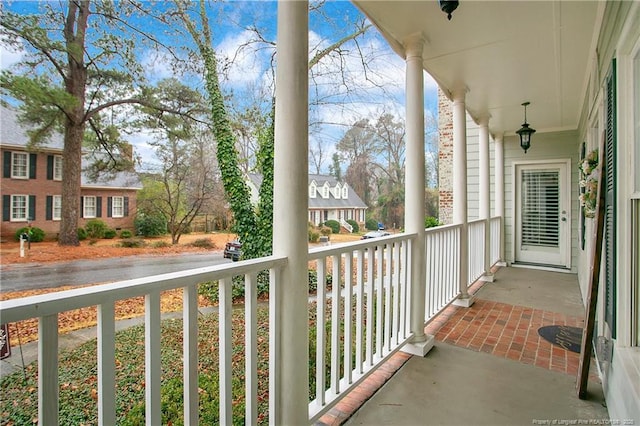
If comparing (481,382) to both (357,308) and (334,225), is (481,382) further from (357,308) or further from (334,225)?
(334,225)

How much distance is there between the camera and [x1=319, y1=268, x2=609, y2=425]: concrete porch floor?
184cm

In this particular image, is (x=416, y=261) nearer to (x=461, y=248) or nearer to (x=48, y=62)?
(x=461, y=248)

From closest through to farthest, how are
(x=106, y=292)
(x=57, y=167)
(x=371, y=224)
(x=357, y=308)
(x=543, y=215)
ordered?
(x=106, y=292) → (x=57, y=167) → (x=357, y=308) → (x=371, y=224) → (x=543, y=215)

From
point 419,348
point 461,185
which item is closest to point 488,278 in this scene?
point 461,185

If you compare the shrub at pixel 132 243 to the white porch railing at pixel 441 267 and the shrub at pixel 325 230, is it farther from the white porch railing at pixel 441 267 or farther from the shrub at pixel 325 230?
the white porch railing at pixel 441 267

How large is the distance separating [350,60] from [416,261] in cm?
219

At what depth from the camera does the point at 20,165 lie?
1030 millimetres

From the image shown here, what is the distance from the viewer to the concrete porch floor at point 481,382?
1.84 meters

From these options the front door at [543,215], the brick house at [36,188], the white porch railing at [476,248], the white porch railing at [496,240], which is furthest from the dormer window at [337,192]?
the front door at [543,215]

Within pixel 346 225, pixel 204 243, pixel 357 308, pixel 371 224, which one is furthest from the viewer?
pixel 371 224

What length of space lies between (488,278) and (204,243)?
481cm

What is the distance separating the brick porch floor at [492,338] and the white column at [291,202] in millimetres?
545

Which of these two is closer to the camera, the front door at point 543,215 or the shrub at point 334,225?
the shrub at point 334,225

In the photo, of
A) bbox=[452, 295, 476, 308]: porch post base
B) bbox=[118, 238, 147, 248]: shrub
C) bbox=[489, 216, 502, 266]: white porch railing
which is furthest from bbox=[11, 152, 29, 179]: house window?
bbox=[489, 216, 502, 266]: white porch railing
